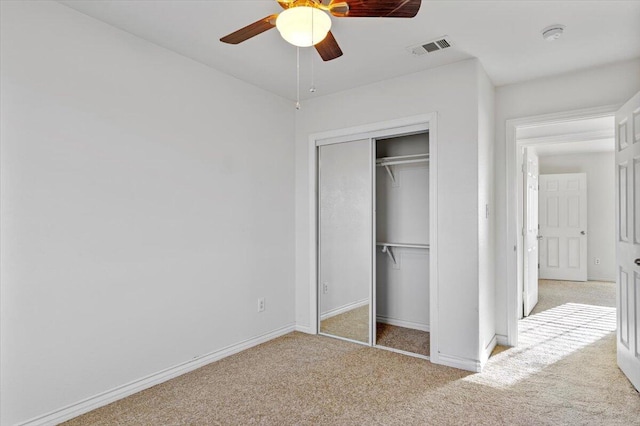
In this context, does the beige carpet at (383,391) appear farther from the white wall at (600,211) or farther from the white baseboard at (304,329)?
the white wall at (600,211)

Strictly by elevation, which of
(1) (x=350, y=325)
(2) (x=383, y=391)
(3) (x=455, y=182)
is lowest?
(2) (x=383, y=391)

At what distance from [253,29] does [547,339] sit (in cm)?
382

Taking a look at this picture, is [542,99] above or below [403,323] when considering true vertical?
above

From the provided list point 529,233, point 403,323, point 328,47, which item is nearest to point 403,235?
point 403,323

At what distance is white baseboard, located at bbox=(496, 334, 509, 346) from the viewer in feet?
11.5

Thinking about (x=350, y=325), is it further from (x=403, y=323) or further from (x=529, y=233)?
(x=529, y=233)

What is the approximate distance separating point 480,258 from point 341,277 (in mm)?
1403

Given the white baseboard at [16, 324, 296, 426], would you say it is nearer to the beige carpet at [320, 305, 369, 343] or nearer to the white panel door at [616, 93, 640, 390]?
the beige carpet at [320, 305, 369, 343]

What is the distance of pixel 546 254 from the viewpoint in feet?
22.8

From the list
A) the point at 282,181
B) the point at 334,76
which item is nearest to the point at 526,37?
the point at 334,76

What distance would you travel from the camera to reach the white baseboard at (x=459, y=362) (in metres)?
2.93

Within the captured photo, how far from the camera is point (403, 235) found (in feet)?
13.5

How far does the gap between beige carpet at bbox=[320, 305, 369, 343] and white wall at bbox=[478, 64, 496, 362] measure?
1067mm

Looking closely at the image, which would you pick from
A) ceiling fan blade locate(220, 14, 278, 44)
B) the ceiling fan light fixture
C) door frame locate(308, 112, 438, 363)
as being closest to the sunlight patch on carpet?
door frame locate(308, 112, 438, 363)
